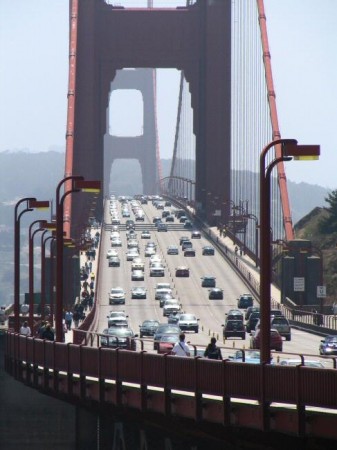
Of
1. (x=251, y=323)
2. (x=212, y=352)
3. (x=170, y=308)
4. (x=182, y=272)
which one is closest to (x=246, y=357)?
(x=212, y=352)

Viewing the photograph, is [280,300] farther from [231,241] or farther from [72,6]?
[72,6]

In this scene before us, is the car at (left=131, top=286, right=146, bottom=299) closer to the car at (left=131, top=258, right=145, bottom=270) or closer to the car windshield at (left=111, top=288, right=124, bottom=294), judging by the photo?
the car windshield at (left=111, top=288, right=124, bottom=294)

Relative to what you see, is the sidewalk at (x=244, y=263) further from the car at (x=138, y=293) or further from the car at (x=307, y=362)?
the car at (x=307, y=362)

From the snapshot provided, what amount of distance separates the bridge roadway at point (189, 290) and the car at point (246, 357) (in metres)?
30.9

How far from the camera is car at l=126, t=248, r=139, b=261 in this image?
14275 centimetres

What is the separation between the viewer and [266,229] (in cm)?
2459

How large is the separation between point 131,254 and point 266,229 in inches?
4720

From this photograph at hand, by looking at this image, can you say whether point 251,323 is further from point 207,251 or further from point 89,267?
point 207,251

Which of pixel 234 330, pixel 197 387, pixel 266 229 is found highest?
pixel 266 229

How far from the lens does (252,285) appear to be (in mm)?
114812

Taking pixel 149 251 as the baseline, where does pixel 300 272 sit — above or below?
below

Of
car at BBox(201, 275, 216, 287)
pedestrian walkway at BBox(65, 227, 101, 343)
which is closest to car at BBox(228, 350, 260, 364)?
pedestrian walkway at BBox(65, 227, 101, 343)

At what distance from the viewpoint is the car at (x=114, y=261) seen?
137 metres

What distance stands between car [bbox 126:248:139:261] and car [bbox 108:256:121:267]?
3098 millimetres
